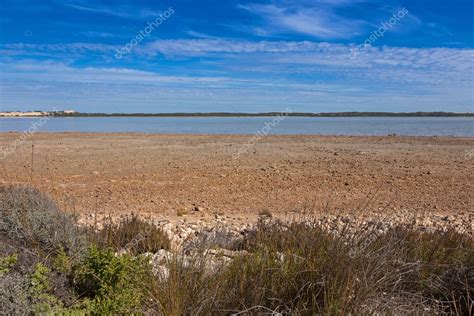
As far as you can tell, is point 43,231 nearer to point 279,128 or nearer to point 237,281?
point 237,281

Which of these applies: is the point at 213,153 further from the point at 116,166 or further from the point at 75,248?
the point at 75,248

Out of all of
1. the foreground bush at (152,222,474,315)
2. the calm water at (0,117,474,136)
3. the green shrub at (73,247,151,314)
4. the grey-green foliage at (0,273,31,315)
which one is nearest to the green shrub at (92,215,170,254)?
the green shrub at (73,247,151,314)

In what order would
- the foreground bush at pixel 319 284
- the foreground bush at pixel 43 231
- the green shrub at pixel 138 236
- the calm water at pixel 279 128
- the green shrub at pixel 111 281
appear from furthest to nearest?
the calm water at pixel 279 128 < the green shrub at pixel 138 236 < the foreground bush at pixel 43 231 < the foreground bush at pixel 319 284 < the green shrub at pixel 111 281

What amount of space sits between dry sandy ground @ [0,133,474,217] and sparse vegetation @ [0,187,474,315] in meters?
2.13

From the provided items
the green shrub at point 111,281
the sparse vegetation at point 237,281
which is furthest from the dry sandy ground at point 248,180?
the green shrub at point 111,281

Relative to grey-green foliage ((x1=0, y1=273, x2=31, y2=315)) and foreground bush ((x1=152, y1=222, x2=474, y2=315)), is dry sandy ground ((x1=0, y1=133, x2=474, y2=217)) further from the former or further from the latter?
grey-green foliage ((x1=0, y1=273, x2=31, y2=315))

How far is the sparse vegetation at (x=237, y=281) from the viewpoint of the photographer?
132 inches

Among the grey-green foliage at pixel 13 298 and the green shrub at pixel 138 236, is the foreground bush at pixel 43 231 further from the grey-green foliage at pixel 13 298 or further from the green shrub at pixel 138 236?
the grey-green foliage at pixel 13 298

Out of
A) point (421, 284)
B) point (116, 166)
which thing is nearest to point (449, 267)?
point (421, 284)

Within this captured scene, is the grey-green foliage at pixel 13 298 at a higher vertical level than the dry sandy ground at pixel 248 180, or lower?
higher

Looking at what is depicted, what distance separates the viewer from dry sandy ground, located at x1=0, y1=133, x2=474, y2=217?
9641 millimetres

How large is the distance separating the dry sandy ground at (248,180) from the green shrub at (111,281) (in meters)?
2.98

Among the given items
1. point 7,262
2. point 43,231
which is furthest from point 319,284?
point 43,231

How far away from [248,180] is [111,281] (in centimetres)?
885
